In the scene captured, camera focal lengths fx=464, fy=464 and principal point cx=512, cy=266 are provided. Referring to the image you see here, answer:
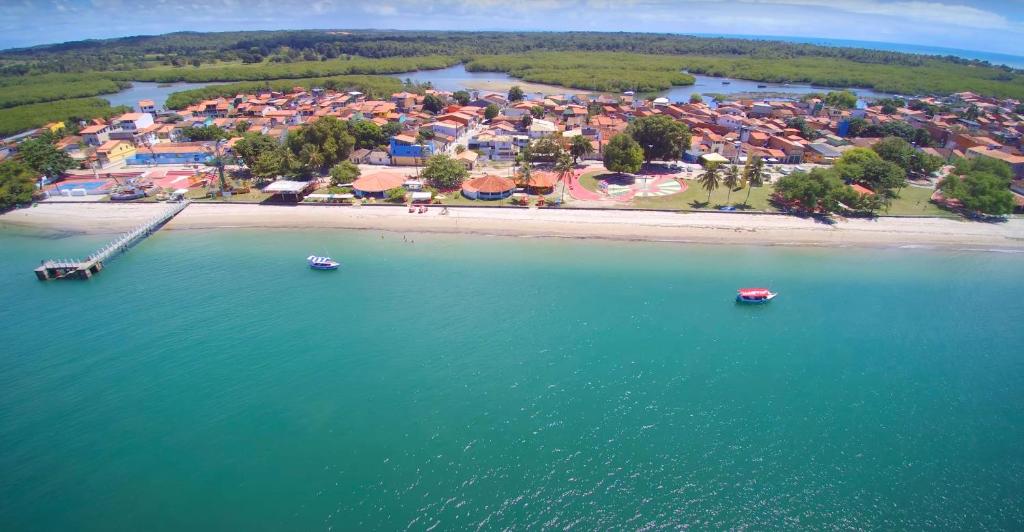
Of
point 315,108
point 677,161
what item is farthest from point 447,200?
point 315,108

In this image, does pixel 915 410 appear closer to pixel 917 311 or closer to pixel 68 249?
pixel 917 311

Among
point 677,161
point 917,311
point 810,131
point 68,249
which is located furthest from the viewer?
point 810,131

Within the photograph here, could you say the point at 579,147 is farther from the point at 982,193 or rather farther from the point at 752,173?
the point at 982,193

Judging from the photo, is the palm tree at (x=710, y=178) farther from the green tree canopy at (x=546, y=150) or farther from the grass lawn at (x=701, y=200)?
the green tree canopy at (x=546, y=150)

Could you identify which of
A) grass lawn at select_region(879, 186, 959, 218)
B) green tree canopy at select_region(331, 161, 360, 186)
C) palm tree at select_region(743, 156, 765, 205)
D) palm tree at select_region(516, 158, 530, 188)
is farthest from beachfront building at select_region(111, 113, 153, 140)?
grass lawn at select_region(879, 186, 959, 218)

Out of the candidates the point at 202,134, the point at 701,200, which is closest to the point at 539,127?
the point at 701,200
